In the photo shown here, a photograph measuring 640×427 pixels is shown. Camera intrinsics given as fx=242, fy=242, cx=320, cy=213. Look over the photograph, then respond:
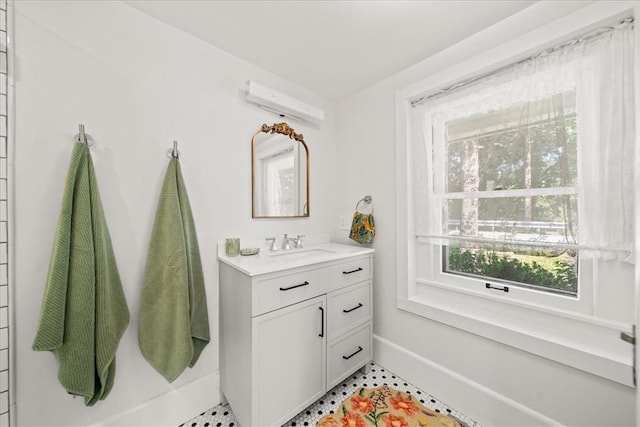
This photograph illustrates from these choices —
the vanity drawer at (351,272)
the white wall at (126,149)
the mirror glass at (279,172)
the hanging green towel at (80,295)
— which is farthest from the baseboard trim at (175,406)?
the mirror glass at (279,172)

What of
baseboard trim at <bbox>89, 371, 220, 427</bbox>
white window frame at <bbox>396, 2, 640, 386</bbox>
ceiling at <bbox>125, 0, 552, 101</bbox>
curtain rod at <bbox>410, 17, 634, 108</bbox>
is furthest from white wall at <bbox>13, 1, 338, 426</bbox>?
curtain rod at <bbox>410, 17, 634, 108</bbox>

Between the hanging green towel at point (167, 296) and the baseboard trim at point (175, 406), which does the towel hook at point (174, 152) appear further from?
the baseboard trim at point (175, 406)

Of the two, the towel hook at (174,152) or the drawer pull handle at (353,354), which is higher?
the towel hook at (174,152)

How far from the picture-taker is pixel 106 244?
3.41ft

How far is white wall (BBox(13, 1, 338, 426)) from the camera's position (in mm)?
944

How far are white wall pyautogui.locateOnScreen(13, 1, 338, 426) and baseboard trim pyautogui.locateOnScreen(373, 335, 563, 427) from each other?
1.13m

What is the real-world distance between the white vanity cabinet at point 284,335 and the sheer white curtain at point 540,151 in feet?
2.40

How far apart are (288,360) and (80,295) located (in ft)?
2.99

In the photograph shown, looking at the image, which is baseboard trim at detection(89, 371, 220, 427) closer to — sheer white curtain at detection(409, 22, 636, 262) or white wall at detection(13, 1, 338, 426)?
white wall at detection(13, 1, 338, 426)

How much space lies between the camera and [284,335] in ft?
3.91

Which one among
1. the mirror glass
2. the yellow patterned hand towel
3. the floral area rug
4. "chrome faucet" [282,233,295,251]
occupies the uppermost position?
the mirror glass

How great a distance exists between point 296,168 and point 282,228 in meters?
0.46

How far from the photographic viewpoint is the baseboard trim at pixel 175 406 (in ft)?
3.76

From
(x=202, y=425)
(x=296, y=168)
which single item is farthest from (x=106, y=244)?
(x=296, y=168)
